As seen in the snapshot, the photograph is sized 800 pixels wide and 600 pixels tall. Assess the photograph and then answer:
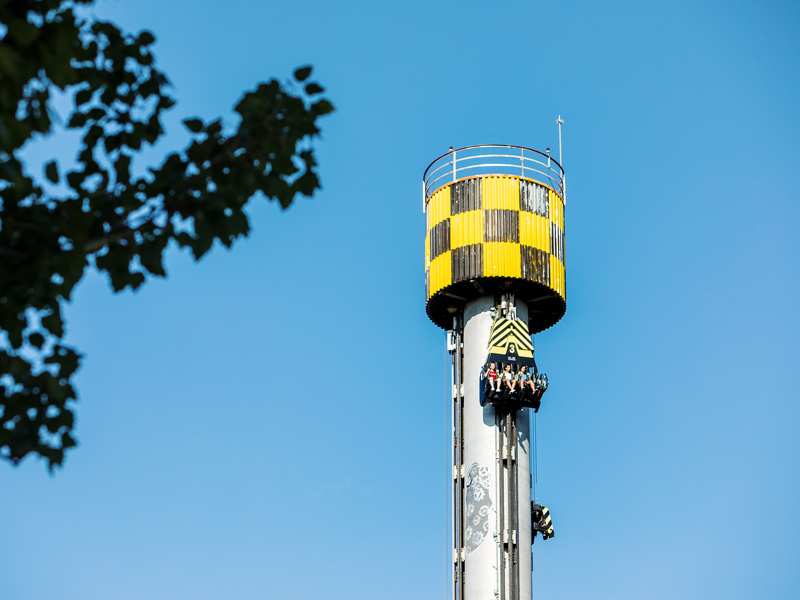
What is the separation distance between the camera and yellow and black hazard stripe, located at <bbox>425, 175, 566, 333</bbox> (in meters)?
52.4

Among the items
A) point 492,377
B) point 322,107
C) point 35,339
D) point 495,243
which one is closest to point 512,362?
point 492,377

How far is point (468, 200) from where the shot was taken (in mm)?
53969

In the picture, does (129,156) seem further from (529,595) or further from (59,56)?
(529,595)

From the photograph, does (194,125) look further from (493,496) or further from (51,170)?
(493,496)

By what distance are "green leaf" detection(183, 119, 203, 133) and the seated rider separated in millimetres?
39867

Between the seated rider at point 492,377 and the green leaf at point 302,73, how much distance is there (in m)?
39.7

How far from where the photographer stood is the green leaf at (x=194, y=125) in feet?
33.5

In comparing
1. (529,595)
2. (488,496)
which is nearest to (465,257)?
(488,496)

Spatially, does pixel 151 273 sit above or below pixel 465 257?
below

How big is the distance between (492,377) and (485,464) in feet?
12.6

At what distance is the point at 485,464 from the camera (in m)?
50.0

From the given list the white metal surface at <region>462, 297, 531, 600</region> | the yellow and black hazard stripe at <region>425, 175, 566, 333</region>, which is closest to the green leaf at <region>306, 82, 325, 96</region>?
the white metal surface at <region>462, 297, 531, 600</region>

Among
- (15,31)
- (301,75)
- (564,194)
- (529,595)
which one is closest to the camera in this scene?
(15,31)

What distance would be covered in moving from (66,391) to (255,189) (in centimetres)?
242
